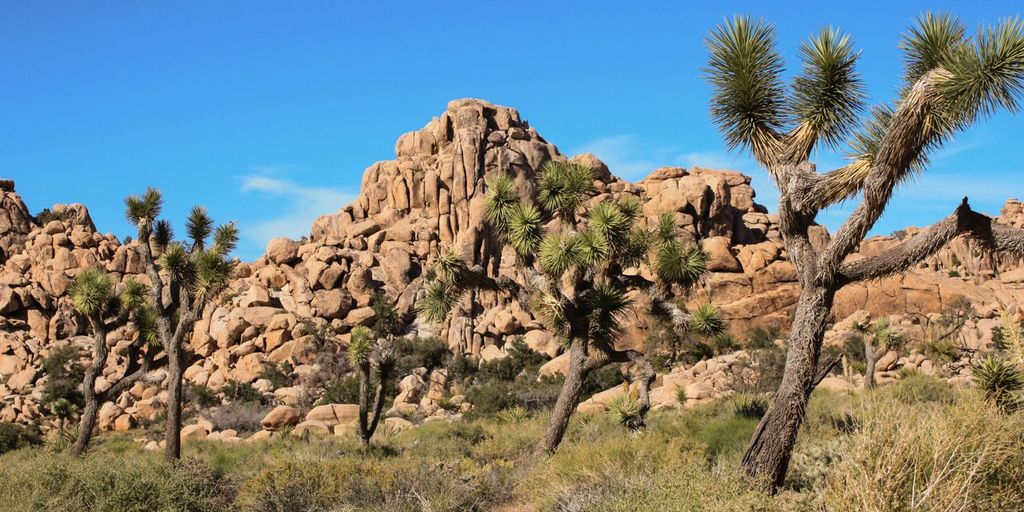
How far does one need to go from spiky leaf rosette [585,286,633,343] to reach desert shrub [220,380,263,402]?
68.4 ft

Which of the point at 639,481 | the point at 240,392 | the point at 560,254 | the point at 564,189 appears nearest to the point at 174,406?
the point at 560,254

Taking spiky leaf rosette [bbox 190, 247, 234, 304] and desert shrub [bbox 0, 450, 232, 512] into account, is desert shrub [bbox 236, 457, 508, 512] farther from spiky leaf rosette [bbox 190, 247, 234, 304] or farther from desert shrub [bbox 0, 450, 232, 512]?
spiky leaf rosette [bbox 190, 247, 234, 304]

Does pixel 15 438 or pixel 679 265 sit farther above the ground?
pixel 679 265

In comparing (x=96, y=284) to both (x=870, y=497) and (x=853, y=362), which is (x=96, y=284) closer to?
(x=870, y=497)

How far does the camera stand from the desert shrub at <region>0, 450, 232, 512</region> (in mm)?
9258

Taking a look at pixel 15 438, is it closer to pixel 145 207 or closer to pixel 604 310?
pixel 145 207

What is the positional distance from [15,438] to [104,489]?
18.8 meters

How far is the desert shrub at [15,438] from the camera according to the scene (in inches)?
960

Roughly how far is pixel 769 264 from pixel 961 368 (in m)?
18.9

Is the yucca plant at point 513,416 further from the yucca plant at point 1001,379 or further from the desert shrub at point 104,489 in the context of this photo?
the yucca plant at point 1001,379

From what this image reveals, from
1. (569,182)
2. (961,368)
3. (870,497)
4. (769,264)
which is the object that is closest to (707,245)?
(769,264)

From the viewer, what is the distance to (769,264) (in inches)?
1662

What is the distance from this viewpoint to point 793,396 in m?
8.96

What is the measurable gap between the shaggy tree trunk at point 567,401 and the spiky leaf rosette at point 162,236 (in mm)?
8892
